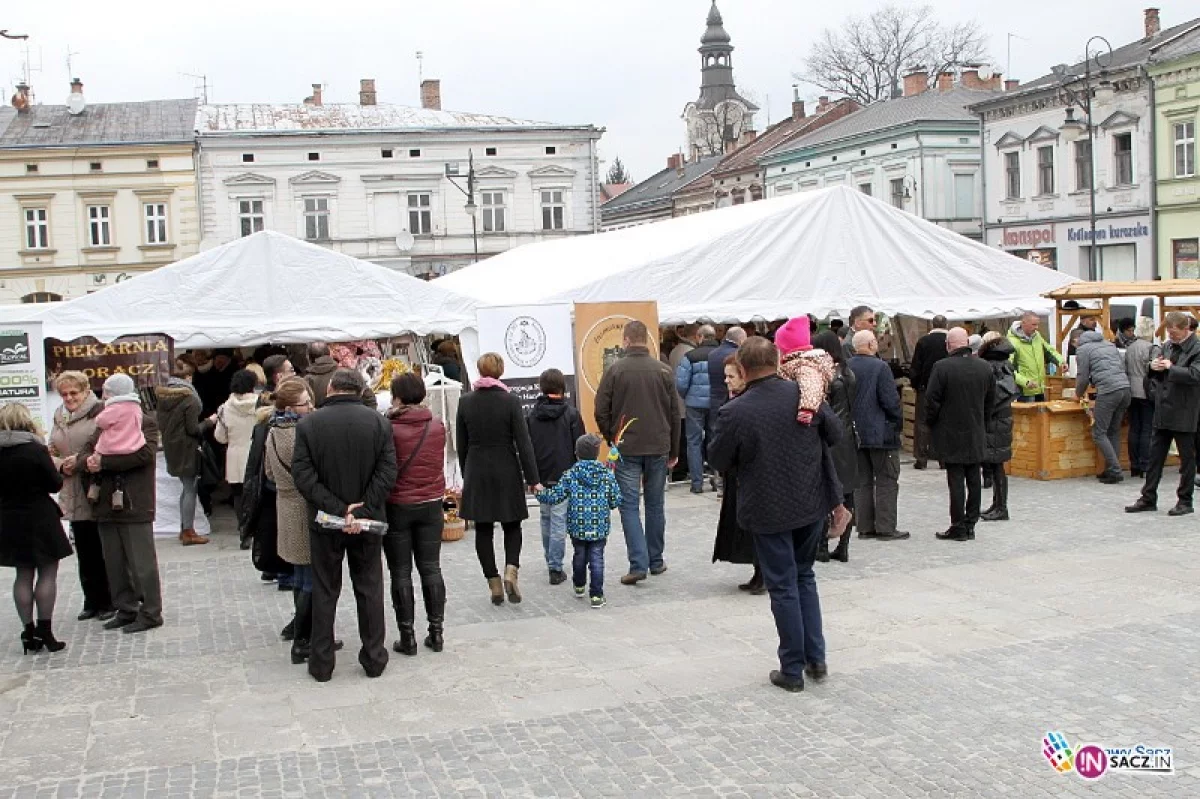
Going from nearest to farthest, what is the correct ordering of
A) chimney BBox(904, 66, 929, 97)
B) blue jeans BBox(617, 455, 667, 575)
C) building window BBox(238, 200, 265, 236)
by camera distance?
blue jeans BBox(617, 455, 667, 575), building window BBox(238, 200, 265, 236), chimney BBox(904, 66, 929, 97)

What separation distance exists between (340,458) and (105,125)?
46.6 metres

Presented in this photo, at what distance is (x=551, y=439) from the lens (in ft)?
31.7

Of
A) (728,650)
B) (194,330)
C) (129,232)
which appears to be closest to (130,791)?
(728,650)

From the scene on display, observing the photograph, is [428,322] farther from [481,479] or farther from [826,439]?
[826,439]

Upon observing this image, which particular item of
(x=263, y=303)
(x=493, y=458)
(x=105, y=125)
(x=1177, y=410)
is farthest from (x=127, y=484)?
(x=105, y=125)

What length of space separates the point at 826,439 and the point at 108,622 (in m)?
5.09

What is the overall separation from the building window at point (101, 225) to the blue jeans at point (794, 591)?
45.5 meters

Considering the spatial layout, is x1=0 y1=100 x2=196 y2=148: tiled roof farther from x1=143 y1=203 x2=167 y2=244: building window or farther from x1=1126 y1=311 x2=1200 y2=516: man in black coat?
x1=1126 y1=311 x2=1200 y2=516: man in black coat

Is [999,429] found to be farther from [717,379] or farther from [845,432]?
[717,379]

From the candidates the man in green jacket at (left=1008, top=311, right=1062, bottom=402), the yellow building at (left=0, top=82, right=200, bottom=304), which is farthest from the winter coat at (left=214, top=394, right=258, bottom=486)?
the yellow building at (left=0, top=82, right=200, bottom=304)

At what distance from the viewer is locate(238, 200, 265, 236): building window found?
1938 inches

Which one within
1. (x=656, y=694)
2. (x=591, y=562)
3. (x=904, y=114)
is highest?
(x=904, y=114)

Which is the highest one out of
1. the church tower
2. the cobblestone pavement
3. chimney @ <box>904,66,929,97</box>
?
the church tower

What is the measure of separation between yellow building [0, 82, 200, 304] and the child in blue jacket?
1628 inches
